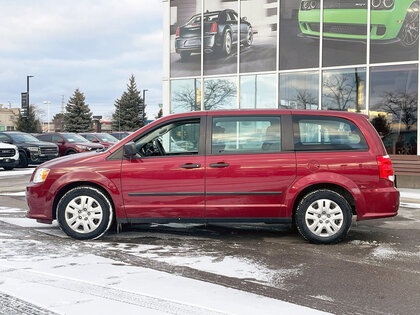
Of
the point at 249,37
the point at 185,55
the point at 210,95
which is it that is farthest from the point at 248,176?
the point at 185,55

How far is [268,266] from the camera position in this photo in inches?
185

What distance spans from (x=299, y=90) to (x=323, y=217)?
35.3 feet

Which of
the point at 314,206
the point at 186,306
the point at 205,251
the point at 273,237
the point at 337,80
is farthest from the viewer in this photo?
the point at 337,80

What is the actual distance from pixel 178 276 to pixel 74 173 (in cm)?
221

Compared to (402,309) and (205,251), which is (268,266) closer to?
(205,251)

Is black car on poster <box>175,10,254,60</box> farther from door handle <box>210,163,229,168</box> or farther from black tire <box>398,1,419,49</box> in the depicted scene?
door handle <box>210,163,229,168</box>

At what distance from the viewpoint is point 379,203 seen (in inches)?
223

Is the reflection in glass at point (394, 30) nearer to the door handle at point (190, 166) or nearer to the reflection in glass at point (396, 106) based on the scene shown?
the reflection in glass at point (396, 106)

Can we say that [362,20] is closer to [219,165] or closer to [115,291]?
[219,165]

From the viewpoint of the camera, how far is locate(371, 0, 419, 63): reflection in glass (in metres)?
13.9

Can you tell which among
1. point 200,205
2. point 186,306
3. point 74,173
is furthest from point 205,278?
point 74,173

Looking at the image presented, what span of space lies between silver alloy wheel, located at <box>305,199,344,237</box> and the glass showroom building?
7445 millimetres

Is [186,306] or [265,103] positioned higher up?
[265,103]

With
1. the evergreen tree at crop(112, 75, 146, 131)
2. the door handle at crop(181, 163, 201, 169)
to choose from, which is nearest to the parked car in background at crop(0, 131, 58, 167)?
the door handle at crop(181, 163, 201, 169)
